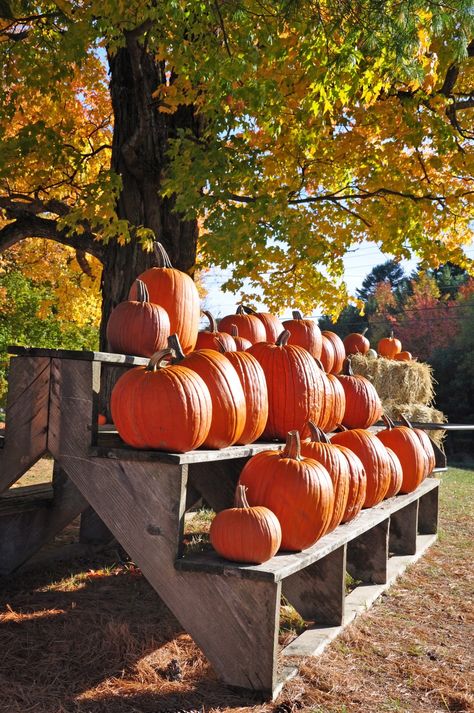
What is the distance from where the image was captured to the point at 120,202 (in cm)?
688

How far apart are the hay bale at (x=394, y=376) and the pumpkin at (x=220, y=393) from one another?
9.86m

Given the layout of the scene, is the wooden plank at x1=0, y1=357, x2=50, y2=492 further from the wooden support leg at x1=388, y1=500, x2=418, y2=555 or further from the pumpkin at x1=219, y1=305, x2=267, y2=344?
the wooden support leg at x1=388, y1=500, x2=418, y2=555

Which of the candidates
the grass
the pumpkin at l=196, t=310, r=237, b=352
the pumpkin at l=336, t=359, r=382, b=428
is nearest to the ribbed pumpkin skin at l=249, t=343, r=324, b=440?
the pumpkin at l=196, t=310, r=237, b=352

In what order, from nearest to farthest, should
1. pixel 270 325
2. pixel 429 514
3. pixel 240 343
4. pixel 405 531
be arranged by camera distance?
1. pixel 240 343
2. pixel 270 325
3. pixel 405 531
4. pixel 429 514

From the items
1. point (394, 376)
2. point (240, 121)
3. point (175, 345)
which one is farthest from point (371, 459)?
point (394, 376)

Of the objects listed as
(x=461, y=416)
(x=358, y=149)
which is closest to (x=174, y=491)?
(x=358, y=149)

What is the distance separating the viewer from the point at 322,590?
3828mm

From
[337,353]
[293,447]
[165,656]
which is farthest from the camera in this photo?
[337,353]

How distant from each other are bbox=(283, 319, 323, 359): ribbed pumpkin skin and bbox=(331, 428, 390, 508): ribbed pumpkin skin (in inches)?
32.5

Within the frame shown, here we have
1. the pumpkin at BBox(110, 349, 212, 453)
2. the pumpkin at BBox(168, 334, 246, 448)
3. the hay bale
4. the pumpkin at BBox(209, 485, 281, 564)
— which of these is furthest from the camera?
the hay bale

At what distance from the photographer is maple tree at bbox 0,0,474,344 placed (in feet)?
18.8

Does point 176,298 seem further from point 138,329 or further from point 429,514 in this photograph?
point 429,514

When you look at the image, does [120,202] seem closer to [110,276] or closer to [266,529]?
[110,276]

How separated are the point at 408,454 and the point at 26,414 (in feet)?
10.1
